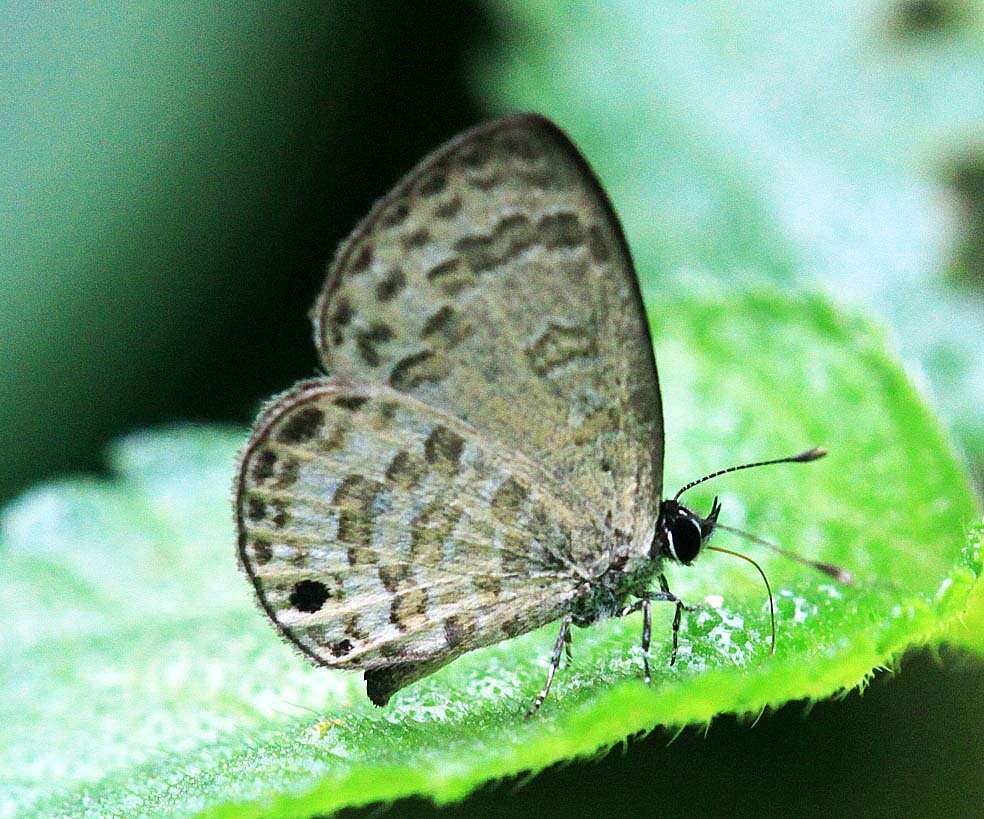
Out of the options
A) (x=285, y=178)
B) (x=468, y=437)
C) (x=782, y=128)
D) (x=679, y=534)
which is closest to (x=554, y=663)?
(x=679, y=534)

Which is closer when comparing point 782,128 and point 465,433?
point 465,433

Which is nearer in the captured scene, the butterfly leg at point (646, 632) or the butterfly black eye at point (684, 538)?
the butterfly leg at point (646, 632)

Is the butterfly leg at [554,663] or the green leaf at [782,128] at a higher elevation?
the green leaf at [782,128]

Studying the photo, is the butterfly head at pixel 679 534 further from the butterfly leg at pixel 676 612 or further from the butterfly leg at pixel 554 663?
the butterfly leg at pixel 554 663

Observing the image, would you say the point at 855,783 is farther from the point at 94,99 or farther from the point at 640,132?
the point at 94,99

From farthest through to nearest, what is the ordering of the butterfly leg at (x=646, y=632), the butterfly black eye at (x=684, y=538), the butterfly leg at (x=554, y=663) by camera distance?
the butterfly black eye at (x=684, y=538), the butterfly leg at (x=646, y=632), the butterfly leg at (x=554, y=663)

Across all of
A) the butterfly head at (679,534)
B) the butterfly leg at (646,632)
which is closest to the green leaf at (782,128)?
the butterfly head at (679,534)

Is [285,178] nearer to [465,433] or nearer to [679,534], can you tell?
[465,433]
